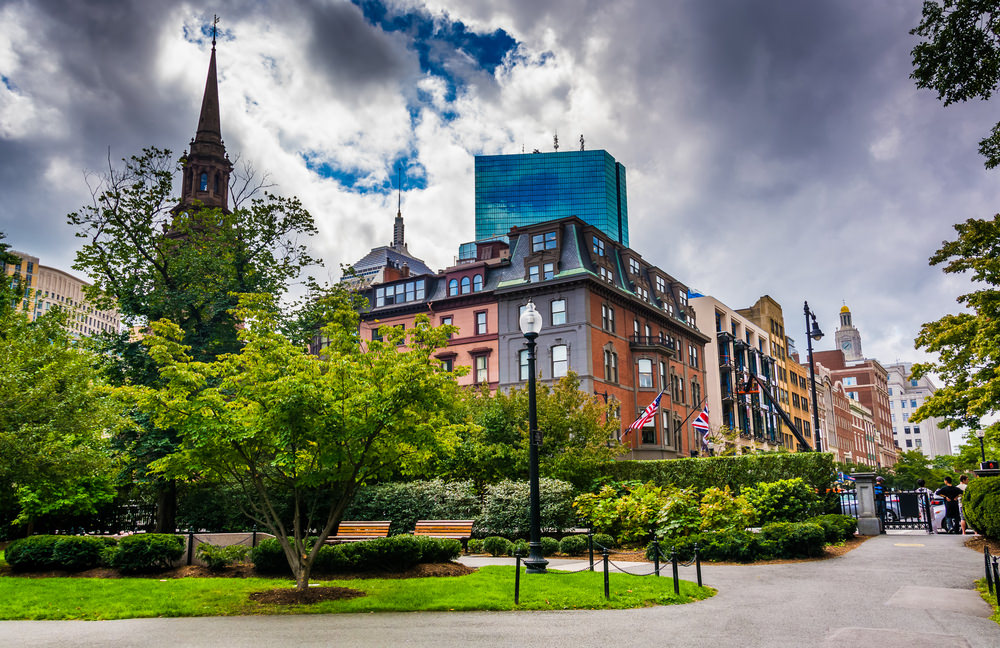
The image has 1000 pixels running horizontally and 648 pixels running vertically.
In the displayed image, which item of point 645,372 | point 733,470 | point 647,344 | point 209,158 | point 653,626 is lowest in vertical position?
point 653,626

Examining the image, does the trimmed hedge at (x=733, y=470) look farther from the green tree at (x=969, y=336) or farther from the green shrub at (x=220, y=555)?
the green shrub at (x=220, y=555)

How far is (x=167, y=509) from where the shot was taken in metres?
27.0

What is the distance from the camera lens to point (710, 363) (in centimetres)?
6781

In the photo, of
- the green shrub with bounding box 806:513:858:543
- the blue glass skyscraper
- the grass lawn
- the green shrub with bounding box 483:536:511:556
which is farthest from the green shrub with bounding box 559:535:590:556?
the blue glass skyscraper

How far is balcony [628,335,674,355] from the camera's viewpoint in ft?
163

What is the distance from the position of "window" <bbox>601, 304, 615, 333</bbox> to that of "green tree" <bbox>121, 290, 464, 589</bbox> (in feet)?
111

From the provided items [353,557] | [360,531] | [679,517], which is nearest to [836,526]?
[679,517]

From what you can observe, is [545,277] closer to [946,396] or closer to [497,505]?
[497,505]

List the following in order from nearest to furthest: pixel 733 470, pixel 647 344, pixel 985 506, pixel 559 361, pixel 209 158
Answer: pixel 985 506, pixel 733 470, pixel 559 361, pixel 647 344, pixel 209 158

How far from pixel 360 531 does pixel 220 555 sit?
22.3ft

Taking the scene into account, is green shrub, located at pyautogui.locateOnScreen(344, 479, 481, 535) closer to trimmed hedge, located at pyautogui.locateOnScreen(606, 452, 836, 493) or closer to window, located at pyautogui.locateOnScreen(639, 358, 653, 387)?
trimmed hedge, located at pyautogui.locateOnScreen(606, 452, 836, 493)

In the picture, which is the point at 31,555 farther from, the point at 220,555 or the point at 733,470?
the point at 733,470

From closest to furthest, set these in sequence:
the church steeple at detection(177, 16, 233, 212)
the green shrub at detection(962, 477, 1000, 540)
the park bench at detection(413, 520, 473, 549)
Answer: the green shrub at detection(962, 477, 1000, 540), the park bench at detection(413, 520, 473, 549), the church steeple at detection(177, 16, 233, 212)

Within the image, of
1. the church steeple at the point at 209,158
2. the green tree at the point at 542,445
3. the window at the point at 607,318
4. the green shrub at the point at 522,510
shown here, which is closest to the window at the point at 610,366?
the window at the point at 607,318
